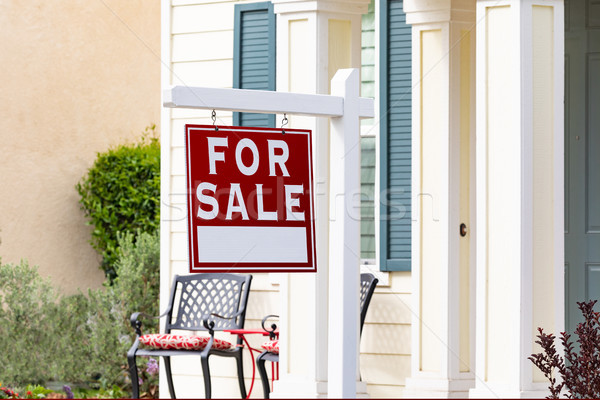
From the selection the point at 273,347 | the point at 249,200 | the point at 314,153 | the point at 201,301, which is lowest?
the point at 273,347

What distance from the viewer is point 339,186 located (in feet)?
10.6

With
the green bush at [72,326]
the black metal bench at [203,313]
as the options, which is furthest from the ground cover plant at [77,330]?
the black metal bench at [203,313]

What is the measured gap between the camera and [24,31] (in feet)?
30.1

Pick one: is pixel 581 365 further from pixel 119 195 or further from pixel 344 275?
pixel 119 195

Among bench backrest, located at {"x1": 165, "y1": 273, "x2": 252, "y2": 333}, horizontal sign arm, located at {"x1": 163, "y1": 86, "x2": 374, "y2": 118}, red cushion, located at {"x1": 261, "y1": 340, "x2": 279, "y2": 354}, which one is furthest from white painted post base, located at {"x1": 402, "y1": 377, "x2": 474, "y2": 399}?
horizontal sign arm, located at {"x1": 163, "y1": 86, "x2": 374, "y2": 118}

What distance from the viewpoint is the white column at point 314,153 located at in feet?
16.3

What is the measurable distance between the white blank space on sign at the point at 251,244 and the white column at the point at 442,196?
103 inches

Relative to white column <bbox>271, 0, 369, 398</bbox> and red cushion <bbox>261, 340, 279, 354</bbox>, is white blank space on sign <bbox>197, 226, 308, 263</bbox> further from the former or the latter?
red cushion <bbox>261, 340, 279, 354</bbox>

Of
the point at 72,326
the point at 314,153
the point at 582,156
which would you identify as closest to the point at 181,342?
the point at 314,153

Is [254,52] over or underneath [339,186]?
over

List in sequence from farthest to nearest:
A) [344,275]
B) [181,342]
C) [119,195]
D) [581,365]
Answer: [119,195], [181,342], [581,365], [344,275]

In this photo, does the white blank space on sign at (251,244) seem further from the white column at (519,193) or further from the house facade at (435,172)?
the white column at (519,193)

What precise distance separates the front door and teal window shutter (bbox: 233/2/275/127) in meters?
2.23

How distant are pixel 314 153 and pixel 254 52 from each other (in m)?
2.10
